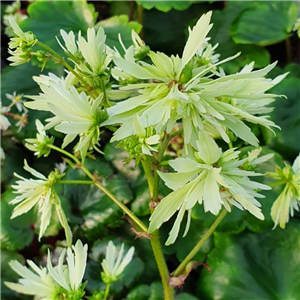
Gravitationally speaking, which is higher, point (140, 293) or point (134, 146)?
point (134, 146)

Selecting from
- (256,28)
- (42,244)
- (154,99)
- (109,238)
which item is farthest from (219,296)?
(256,28)

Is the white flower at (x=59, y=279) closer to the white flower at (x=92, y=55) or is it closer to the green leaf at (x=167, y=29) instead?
the white flower at (x=92, y=55)

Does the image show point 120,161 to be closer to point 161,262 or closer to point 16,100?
point 16,100

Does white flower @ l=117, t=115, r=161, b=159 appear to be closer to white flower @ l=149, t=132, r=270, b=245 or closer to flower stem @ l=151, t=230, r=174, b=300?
white flower @ l=149, t=132, r=270, b=245

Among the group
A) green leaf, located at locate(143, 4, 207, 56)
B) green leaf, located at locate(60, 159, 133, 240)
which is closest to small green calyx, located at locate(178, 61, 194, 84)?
green leaf, located at locate(60, 159, 133, 240)

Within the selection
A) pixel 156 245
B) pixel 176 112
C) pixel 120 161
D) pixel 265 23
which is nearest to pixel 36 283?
pixel 156 245

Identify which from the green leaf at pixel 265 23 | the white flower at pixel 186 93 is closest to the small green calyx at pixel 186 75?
the white flower at pixel 186 93
